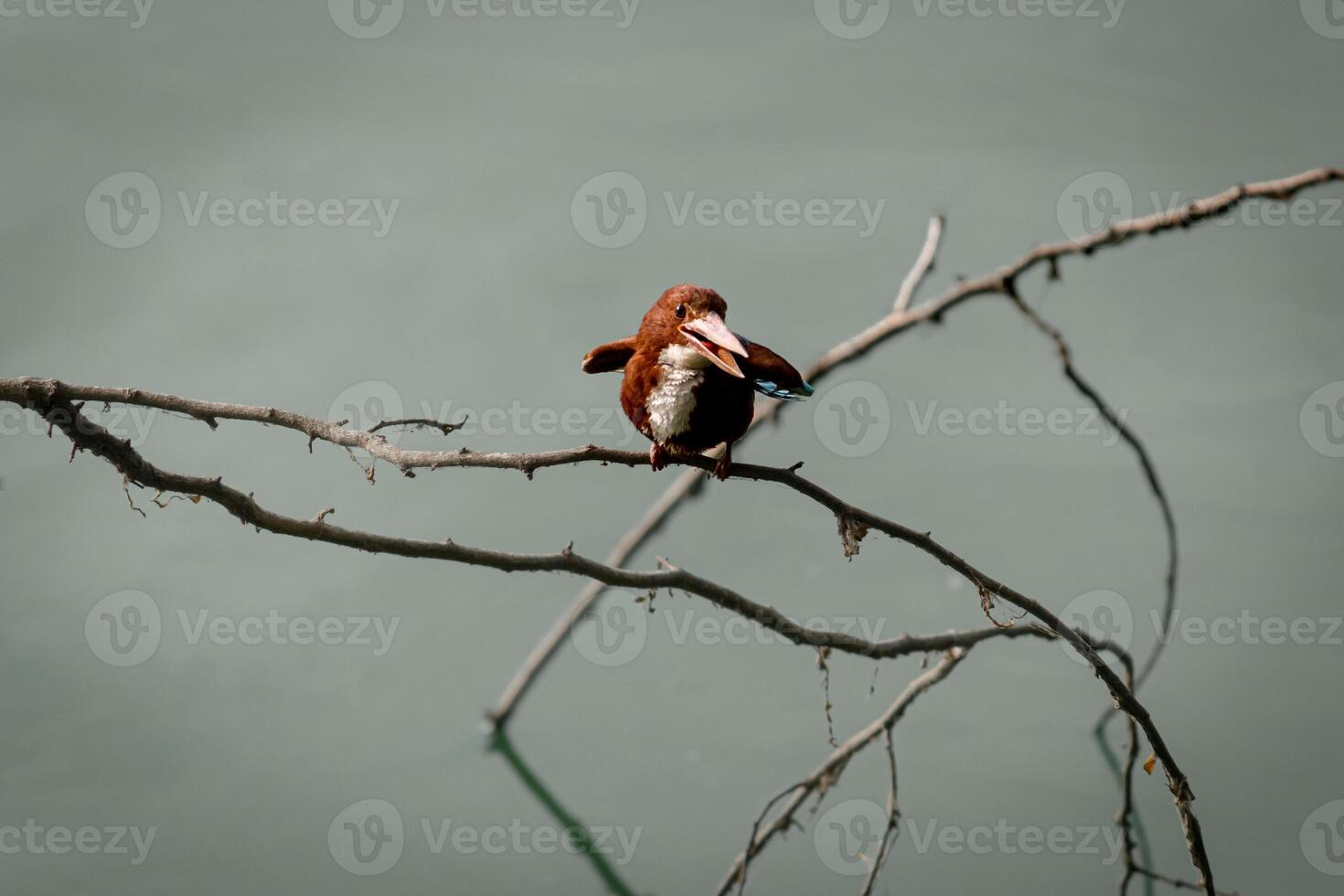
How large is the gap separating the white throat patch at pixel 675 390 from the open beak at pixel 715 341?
2 centimetres

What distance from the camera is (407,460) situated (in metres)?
1.17

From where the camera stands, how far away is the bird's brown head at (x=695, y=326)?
1.08m

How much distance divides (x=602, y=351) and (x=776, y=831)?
77cm

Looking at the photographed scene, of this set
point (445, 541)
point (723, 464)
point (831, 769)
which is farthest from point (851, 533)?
point (831, 769)

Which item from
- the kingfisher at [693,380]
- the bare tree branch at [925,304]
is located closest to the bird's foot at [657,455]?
the kingfisher at [693,380]

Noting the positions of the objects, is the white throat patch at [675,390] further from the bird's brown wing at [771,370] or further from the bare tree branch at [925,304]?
the bare tree branch at [925,304]

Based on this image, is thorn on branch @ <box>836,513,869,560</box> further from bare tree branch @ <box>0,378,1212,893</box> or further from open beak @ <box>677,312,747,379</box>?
open beak @ <box>677,312,747,379</box>

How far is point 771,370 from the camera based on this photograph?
3.70ft

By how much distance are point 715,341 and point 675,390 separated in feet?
0.24

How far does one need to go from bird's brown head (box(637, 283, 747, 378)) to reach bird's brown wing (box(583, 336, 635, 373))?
0.03 metres

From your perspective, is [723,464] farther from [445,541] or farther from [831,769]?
[831,769]

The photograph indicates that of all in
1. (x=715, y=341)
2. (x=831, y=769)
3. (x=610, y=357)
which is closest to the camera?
(x=715, y=341)

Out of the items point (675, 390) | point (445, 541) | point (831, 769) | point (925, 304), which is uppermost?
point (925, 304)

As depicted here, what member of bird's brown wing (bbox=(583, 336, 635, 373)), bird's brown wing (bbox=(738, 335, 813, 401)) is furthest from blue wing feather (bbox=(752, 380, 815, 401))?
bird's brown wing (bbox=(583, 336, 635, 373))
